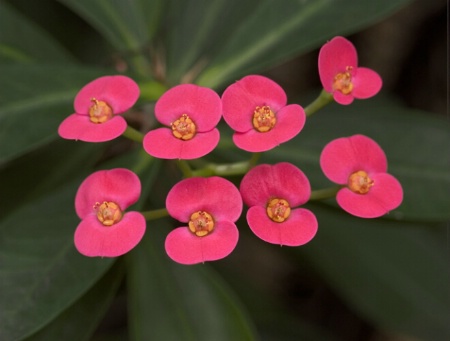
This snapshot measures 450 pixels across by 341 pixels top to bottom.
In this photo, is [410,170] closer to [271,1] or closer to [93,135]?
[271,1]

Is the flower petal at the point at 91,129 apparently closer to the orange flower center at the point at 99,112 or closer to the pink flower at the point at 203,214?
the orange flower center at the point at 99,112

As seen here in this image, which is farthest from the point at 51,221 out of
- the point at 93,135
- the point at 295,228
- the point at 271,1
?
the point at 271,1

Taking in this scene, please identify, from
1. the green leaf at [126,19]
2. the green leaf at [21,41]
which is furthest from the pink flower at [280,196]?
the green leaf at [21,41]

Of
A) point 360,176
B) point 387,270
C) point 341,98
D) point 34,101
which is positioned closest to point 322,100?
point 341,98

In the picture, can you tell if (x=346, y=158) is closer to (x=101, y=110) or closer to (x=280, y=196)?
(x=280, y=196)

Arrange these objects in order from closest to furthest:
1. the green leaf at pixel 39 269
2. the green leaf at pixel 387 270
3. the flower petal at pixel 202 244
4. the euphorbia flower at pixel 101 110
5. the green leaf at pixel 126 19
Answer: the flower petal at pixel 202 244, the euphorbia flower at pixel 101 110, the green leaf at pixel 39 269, the green leaf at pixel 126 19, the green leaf at pixel 387 270

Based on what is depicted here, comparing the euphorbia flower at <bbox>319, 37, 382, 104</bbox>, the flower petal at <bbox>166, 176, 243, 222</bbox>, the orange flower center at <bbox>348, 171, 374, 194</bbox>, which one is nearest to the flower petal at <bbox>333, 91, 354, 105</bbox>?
the euphorbia flower at <bbox>319, 37, 382, 104</bbox>

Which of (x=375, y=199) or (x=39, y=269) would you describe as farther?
(x=39, y=269)
